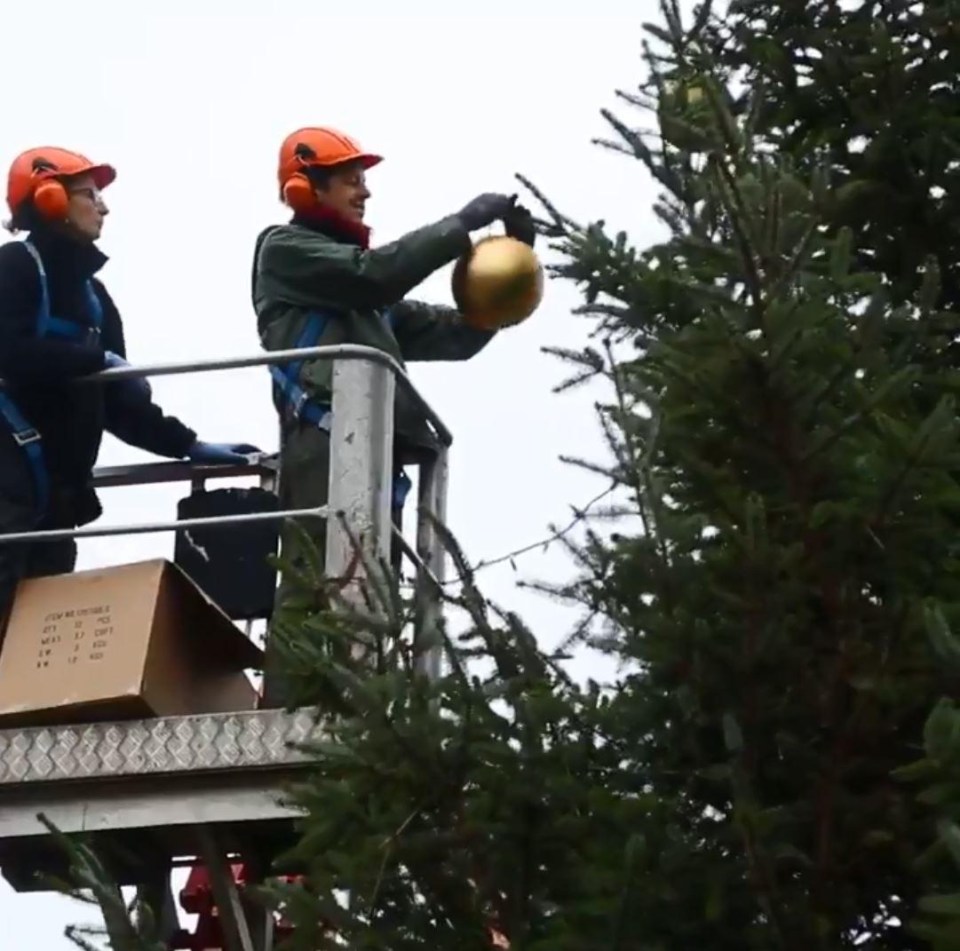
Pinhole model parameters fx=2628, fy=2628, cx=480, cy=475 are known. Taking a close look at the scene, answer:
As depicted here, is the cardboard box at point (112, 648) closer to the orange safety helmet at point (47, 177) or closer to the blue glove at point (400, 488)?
the blue glove at point (400, 488)

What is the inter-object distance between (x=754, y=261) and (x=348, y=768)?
46.9 inches

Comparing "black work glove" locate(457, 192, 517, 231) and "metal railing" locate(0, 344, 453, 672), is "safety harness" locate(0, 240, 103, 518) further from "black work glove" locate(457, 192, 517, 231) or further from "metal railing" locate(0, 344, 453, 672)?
"black work glove" locate(457, 192, 517, 231)

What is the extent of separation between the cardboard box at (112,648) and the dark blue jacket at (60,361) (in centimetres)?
42

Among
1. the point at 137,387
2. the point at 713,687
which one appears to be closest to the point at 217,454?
the point at 137,387

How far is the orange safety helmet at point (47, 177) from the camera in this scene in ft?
24.2

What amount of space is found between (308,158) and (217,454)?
94 centimetres

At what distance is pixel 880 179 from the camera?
6176mm

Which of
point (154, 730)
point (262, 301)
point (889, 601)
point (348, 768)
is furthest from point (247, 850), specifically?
point (889, 601)

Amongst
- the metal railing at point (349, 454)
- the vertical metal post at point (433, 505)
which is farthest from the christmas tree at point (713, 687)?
the vertical metal post at point (433, 505)

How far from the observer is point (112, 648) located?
667 centimetres

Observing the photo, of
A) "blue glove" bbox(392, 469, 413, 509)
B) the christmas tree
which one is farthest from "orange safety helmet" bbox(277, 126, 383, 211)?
the christmas tree

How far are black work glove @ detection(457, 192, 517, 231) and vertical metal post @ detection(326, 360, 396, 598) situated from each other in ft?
1.75

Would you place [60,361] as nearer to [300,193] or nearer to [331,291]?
[331,291]

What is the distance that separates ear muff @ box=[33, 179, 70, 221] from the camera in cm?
736
